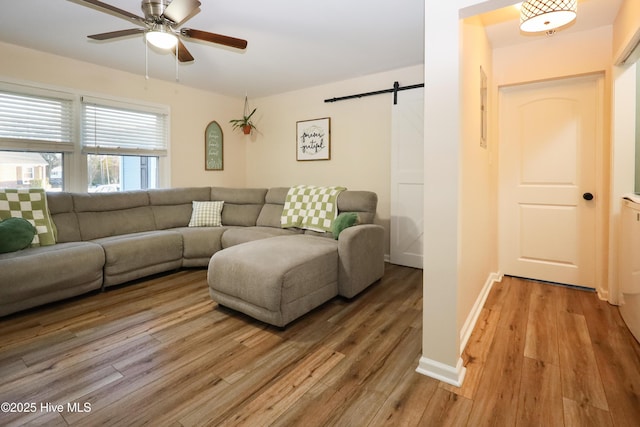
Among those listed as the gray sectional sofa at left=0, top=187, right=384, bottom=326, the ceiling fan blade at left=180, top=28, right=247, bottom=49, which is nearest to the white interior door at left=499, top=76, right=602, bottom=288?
the gray sectional sofa at left=0, top=187, right=384, bottom=326

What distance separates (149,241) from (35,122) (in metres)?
1.69

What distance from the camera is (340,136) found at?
4133mm

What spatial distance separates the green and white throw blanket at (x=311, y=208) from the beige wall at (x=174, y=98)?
5.47ft

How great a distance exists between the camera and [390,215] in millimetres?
3807

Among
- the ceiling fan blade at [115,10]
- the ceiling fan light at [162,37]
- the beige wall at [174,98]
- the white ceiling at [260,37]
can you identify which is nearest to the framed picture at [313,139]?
the white ceiling at [260,37]

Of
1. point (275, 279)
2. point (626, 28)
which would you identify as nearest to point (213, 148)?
point (275, 279)

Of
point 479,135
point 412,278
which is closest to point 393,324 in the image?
point 412,278

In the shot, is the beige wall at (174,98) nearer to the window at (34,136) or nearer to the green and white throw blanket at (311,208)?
the window at (34,136)

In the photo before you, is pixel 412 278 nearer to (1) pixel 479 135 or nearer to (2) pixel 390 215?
(2) pixel 390 215

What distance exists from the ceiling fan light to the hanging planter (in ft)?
8.50

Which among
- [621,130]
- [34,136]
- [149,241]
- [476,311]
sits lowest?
[476,311]

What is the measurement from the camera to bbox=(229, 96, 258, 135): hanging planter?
15.9 ft

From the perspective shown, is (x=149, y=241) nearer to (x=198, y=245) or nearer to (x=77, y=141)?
(x=198, y=245)

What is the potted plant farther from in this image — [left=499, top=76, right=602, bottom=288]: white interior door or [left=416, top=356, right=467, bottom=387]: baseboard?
[left=416, top=356, right=467, bottom=387]: baseboard
